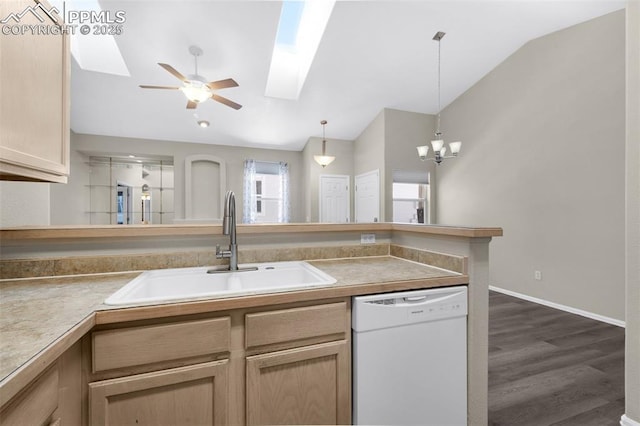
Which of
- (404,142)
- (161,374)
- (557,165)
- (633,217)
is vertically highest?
(404,142)

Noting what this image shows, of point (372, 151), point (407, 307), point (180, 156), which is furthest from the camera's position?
point (180, 156)

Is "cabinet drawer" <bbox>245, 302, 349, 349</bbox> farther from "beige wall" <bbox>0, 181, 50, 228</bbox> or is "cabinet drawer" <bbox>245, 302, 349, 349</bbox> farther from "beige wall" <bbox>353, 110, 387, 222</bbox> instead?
"beige wall" <bbox>353, 110, 387, 222</bbox>

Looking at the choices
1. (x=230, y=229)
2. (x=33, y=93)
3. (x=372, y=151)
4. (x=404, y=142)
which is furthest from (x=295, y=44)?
(x=33, y=93)

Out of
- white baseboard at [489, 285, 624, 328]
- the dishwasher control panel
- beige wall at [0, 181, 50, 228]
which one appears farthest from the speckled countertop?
white baseboard at [489, 285, 624, 328]

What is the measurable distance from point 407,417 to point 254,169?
5.71 metres

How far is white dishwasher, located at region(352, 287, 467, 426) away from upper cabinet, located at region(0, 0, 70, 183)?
50.9 inches

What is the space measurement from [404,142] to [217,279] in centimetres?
480

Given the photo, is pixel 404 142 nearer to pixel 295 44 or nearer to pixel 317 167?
pixel 317 167

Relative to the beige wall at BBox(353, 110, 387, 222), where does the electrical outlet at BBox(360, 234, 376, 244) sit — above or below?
below

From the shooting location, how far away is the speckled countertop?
669 mm

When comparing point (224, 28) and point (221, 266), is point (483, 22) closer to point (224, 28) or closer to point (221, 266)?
point (224, 28)

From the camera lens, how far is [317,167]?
19.7 ft

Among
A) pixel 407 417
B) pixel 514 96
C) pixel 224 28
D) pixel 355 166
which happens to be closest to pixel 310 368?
pixel 407 417

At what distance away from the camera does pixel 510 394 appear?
1.81 m
